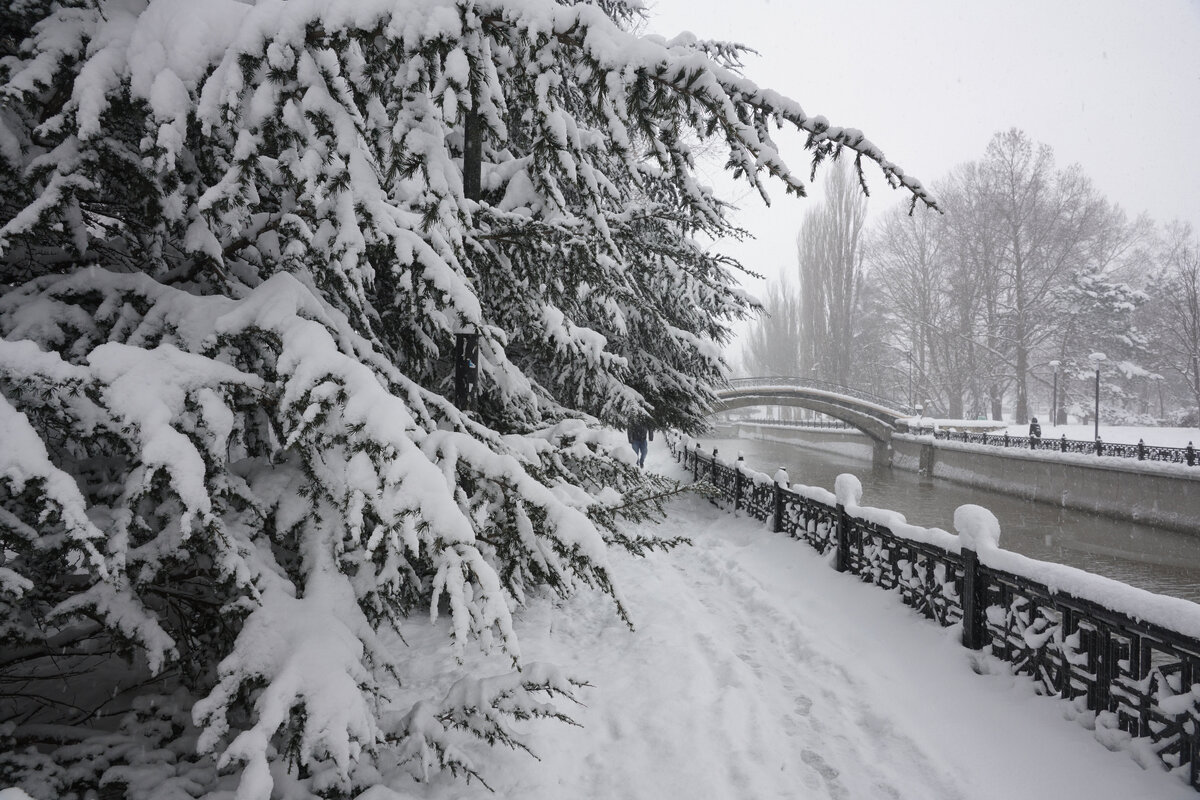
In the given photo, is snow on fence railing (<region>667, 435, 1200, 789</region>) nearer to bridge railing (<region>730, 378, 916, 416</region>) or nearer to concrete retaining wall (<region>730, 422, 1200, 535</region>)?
concrete retaining wall (<region>730, 422, 1200, 535</region>)

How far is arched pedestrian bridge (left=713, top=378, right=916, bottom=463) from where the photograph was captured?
102 feet

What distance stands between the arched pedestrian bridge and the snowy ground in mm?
25246

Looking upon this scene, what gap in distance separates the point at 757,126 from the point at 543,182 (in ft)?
3.46

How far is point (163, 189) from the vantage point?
7.29 feet

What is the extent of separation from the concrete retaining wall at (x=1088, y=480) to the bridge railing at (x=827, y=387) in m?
6.96

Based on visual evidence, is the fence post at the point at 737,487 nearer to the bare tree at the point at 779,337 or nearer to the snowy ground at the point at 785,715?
the snowy ground at the point at 785,715

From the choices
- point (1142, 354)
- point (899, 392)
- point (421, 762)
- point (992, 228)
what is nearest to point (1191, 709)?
point (421, 762)

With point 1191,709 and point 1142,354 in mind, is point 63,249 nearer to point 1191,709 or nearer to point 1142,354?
point 1191,709

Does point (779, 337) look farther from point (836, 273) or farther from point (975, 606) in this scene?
point (975, 606)

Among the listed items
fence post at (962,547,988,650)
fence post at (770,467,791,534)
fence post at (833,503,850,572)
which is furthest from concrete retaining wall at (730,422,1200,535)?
fence post at (962,547,988,650)

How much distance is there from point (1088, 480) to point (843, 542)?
54.3 feet

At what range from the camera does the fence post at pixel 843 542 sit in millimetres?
6508

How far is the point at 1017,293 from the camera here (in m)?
32.8

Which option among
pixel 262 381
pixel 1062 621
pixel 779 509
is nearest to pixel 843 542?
pixel 779 509
